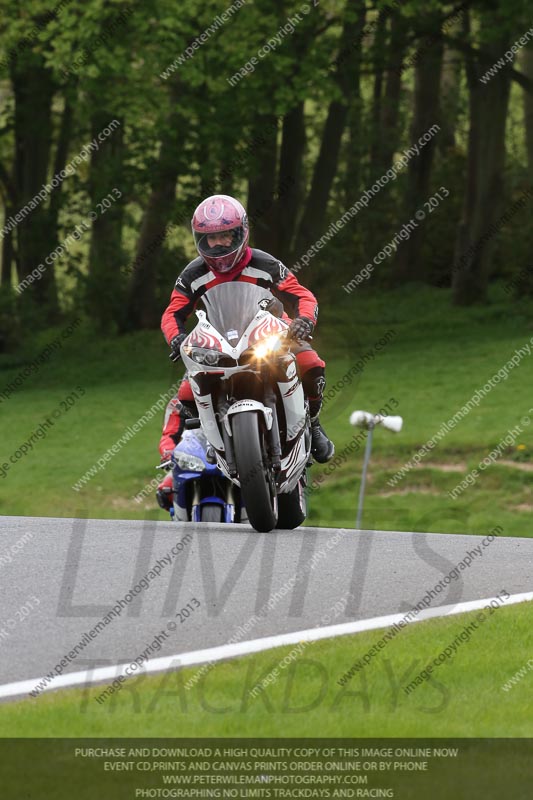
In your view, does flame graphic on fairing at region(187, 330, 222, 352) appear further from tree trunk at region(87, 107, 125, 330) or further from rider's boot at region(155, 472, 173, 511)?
tree trunk at region(87, 107, 125, 330)

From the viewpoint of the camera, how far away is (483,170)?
3381cm

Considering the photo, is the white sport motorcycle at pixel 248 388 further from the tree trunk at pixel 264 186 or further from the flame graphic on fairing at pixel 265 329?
the tree trunk at pixel 264 186

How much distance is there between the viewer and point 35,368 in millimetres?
33156

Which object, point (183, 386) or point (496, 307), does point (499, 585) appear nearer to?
point (183, 386)

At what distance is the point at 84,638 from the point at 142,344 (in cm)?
2836

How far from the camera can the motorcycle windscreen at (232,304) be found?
9.42 metres

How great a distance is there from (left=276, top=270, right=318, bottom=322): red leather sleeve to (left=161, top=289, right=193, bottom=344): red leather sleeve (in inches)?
26.2

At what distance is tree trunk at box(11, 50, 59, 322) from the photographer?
33.8 metres

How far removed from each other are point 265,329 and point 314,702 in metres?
3.86

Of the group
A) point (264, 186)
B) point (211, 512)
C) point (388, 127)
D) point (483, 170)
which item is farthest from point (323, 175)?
point (211, 512)

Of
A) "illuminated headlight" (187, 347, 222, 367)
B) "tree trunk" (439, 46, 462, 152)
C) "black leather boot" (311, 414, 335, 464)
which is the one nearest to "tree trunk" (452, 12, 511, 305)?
"tree trunk" (439, 46, 462, 152)

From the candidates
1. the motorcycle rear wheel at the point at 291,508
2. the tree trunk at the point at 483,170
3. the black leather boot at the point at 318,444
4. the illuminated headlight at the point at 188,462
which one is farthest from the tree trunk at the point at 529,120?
the motorcycle rear wheel at the point at 291,508

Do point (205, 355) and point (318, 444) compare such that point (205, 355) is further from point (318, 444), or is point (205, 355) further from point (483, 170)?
point (483, 170)
